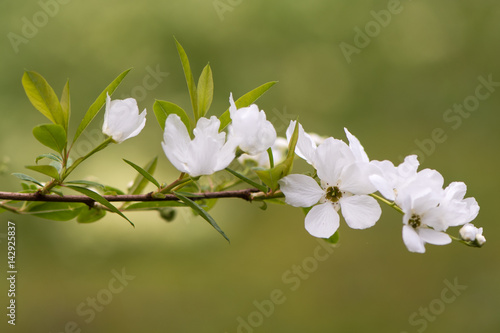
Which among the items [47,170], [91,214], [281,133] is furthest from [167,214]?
[281,133]

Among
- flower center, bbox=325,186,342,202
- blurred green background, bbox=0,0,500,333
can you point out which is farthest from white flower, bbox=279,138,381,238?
blurred green background, bbox=0,0,500,333

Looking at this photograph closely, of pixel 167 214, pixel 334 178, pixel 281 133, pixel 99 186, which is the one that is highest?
pixel 334 178

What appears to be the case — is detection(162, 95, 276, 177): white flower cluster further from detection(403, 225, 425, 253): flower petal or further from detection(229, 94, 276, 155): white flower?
detection(403, 225, 425, 253): flower petal

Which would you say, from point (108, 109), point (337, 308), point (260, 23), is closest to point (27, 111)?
point (260, 23)

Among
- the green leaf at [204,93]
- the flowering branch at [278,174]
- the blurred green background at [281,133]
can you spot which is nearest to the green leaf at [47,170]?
the flowering branch at [278,174]

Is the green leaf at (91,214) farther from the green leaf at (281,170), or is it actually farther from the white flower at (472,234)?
the white flower at (472,234)

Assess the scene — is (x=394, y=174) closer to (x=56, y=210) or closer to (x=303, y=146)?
(x=303, y=146)
